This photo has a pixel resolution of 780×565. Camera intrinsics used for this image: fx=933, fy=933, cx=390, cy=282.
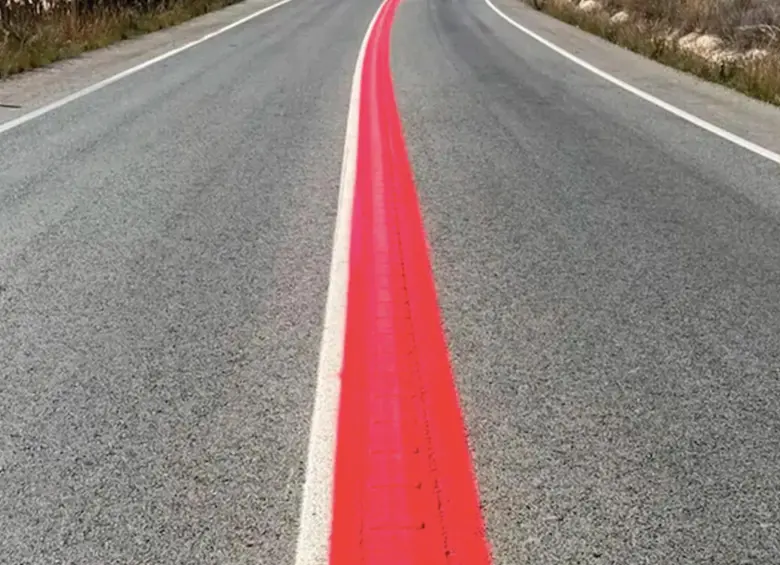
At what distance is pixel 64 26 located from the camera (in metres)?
15.7

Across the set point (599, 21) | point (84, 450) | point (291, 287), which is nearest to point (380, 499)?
point (84, 450)

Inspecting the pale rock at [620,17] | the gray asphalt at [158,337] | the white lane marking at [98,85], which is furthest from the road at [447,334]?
the pale rock at [620,17]

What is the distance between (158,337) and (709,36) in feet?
47.6

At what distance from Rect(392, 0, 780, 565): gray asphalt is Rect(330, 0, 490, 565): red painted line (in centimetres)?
8

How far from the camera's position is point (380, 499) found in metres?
2.67

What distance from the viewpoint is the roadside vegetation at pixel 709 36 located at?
11820 millimetres

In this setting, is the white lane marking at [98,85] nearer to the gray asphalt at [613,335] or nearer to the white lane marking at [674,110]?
the gray asphalt at [613,335]

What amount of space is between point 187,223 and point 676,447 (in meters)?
3.40

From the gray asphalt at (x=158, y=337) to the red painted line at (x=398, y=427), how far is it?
166 mm

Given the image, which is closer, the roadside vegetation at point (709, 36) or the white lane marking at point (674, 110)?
the white lane marking at point (674, 110)

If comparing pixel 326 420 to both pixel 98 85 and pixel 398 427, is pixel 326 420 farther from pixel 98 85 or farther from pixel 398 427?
pixel 98 85

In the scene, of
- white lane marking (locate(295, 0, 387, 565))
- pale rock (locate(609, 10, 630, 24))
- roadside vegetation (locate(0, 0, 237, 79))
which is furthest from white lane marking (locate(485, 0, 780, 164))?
roadside vegetation (locate(0, 0, 237, 79))

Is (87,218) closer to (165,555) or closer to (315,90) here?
(165,555)

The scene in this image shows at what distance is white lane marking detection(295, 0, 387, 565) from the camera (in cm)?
248
